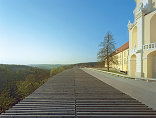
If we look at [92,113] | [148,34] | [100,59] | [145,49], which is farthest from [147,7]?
[92,113]

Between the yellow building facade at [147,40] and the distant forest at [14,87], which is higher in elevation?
the yellow building facade at [147,40]

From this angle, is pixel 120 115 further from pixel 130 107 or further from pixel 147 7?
pixel 147 7

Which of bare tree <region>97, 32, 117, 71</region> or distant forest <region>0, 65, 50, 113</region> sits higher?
bare tree <region>97, 32, 117, 71</region>

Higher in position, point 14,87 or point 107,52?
point 107,52

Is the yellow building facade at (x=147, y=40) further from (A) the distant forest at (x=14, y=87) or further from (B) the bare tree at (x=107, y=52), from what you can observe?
(A) the distant forest at (x=14, y=87)

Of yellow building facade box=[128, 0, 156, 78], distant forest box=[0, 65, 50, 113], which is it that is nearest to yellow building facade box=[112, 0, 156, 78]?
yellow building facade box=[128, 0, 156, 78]

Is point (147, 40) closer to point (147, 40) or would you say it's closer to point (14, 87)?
point (147, 40)

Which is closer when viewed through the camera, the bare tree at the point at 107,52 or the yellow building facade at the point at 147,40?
the yellow building facade at the point at 147,40

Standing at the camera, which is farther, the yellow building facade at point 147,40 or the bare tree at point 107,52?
the bare tree at point 107,52

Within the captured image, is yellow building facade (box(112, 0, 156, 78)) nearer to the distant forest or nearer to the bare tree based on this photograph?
the bare tree

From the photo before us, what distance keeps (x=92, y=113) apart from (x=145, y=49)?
1274 centimetres

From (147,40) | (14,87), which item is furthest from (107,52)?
(14,87)

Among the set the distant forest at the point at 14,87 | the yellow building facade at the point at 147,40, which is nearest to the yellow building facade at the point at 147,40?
the yellow building facade at the point at 147,40

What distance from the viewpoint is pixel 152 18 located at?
38.7ft
